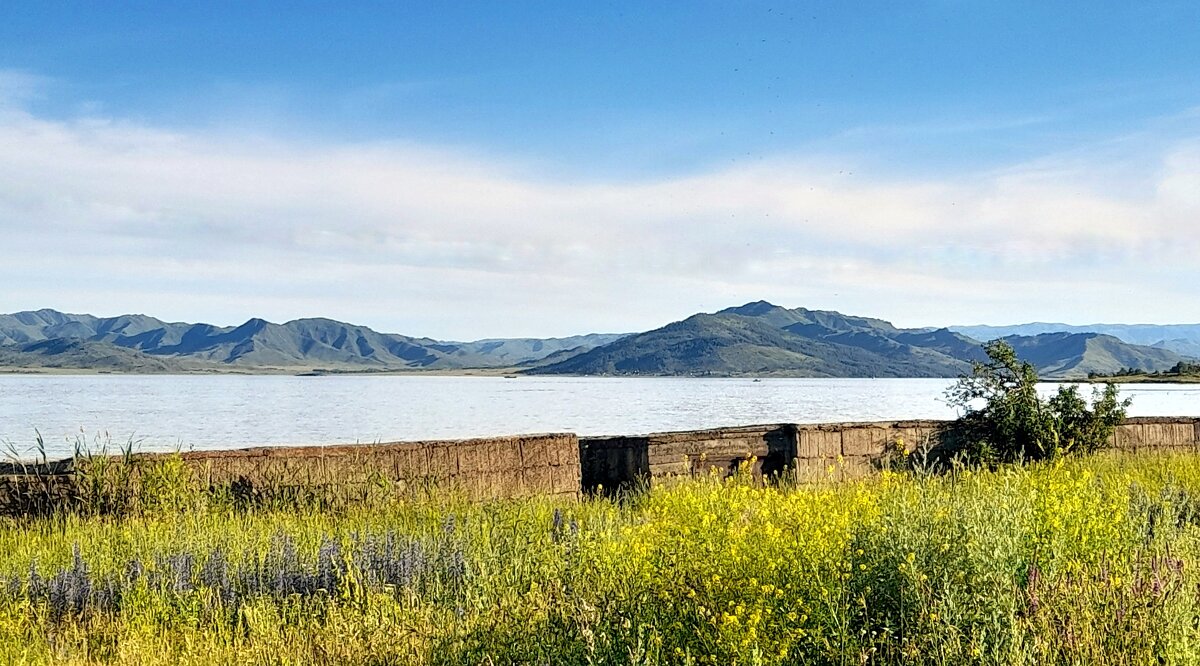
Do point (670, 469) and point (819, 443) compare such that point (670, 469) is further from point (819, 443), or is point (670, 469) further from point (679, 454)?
point (819, 443)

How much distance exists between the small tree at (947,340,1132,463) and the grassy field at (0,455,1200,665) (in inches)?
231

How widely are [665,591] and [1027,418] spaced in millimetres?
10345

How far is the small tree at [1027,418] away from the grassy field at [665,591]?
19.3 ft

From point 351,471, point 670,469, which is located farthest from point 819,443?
point 351,471

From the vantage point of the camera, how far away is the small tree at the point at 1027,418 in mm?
13930

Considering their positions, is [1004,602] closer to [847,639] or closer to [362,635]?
[847,639]

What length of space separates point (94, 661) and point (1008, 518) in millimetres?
4918

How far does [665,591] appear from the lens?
16.7 ft

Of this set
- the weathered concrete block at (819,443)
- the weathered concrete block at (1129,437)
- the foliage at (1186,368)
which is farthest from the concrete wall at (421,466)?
the foliage at (1186,368)

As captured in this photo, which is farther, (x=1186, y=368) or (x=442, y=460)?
(x=1186, y=368)

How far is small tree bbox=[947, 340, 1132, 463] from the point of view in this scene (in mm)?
13930

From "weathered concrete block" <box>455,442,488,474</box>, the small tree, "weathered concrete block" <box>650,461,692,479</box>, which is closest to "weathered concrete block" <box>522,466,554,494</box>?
"weathered concrete block" <box>455,442,488,474</box>

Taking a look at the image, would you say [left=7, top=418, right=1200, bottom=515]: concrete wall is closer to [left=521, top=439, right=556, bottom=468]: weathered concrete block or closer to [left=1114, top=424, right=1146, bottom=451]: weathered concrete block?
[left=521, top=439, right=556, bottom=468]: weathered concrete block

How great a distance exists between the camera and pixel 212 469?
10.2 metres
